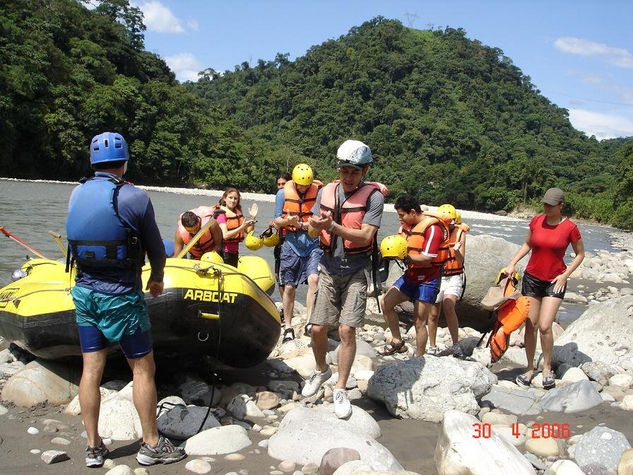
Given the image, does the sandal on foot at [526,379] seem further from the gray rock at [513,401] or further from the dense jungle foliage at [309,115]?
the dense jungle foliage at [309,115]

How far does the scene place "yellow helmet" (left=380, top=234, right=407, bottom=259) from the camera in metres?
5.49

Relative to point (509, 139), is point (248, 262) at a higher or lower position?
lower

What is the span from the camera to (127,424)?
4008 mm

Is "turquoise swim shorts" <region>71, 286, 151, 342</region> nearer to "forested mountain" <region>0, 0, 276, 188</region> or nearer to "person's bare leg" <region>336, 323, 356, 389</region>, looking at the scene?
"person's bare leg" <region>336, 323, 356, 389</region>

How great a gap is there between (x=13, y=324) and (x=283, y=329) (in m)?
3.15

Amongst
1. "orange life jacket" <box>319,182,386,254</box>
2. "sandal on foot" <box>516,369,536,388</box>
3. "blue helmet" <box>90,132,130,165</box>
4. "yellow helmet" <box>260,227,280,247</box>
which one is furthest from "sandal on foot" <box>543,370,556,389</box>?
"blue helmet" <box>90,132,130,165</box>

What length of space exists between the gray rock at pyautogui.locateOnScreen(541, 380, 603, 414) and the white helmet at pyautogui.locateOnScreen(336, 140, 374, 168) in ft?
8.30

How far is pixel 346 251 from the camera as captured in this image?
4363 millimetres

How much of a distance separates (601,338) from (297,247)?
3667mm

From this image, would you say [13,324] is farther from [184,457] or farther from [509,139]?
[509,139]

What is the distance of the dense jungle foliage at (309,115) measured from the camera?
4906cm

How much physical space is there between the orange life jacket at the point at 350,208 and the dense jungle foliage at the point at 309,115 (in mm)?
46224

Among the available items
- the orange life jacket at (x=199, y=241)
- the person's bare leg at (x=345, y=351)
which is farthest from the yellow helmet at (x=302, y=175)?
the person's bare leg at (x=345, y=351)

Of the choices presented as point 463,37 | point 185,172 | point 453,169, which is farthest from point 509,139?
point 185,172
